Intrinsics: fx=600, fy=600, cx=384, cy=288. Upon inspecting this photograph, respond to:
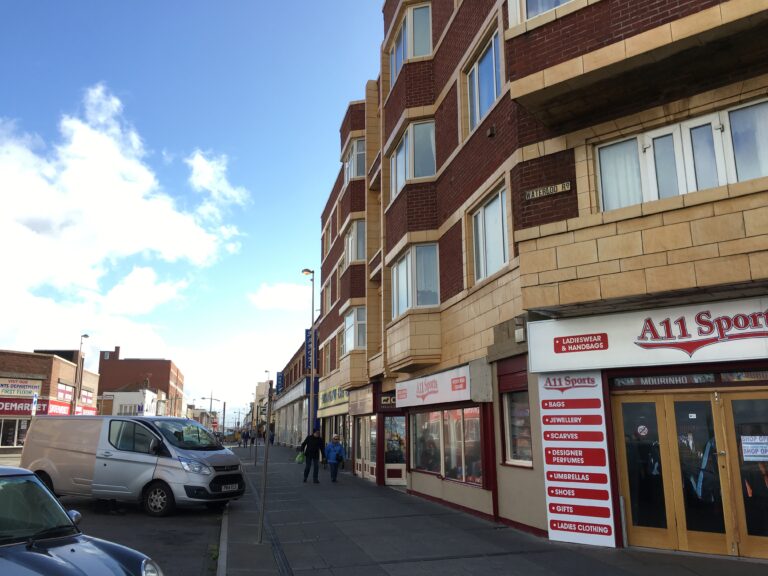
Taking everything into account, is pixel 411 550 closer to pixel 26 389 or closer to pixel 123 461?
pixel 123 461

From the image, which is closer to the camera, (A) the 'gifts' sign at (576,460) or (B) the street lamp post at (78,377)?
(A) the 'gifts' sign at (576,460)

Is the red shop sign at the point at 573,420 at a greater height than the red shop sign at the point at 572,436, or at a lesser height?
greater

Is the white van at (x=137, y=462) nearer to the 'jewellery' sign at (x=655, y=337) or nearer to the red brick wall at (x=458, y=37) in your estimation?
the 'jewellery' sign at (x=655, y=337)

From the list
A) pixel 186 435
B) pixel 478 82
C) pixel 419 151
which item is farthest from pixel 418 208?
pixel 186 435

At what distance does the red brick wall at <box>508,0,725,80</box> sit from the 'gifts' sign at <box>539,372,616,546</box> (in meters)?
4.87

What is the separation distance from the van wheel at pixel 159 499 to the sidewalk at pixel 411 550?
4.10 ft

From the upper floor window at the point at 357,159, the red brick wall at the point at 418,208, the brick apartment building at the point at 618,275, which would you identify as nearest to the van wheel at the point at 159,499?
the brick apartment building at the point at 618,275

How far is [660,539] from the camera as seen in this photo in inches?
329

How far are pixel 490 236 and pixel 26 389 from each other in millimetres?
43495

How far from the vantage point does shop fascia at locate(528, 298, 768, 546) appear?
7.98 meters

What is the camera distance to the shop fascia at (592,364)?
7.98 metres

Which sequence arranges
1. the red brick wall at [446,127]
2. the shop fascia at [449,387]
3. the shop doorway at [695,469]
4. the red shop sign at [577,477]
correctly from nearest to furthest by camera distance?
the shop doorway at [695,469] < the red shop sign at [577,477] < the shop fascia at [449,387] < the red brick wall at [446,127]

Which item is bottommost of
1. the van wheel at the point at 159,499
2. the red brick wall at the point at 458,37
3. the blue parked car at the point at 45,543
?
the van wheel at the point at 159,499

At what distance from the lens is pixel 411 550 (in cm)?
874
